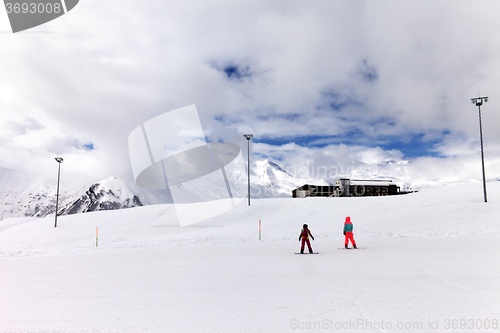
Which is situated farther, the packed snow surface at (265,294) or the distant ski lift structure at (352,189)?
the distant ski lift structure at (352,189)

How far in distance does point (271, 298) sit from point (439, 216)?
21.6m

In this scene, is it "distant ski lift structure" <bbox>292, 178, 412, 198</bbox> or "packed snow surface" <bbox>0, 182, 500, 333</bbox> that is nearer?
"packed snow surface" <bbox>0, 182, 500, 333</bbox>

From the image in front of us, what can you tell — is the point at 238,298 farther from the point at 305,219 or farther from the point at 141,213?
the point at 141,213

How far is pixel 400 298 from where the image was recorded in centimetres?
528

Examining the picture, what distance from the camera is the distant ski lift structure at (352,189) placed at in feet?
189

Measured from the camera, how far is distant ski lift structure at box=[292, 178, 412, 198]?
57.7 meters

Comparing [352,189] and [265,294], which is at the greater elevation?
[352,189]

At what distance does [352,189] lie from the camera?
58469mm

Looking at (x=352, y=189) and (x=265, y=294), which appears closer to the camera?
(x=265, y=294)

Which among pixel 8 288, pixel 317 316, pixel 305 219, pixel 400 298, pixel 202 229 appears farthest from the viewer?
pixel 305 219

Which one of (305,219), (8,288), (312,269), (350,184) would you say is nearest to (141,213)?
(305,219)

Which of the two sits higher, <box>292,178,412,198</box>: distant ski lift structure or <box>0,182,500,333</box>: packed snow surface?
<box>292,178,412,198</box>: distant ski lift structure

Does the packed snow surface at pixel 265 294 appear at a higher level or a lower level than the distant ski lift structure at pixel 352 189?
lower

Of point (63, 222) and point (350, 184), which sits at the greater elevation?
point (350, 184)
